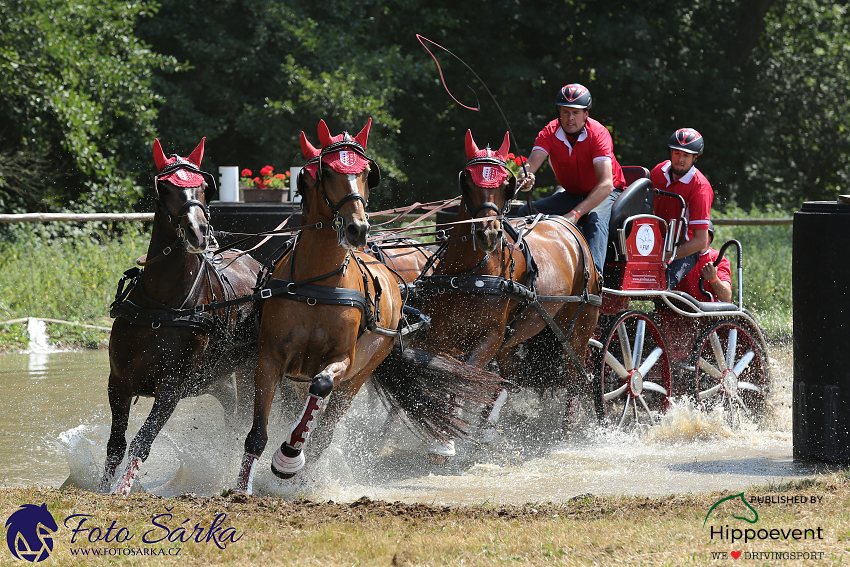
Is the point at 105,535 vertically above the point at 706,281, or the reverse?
the point at 706,281

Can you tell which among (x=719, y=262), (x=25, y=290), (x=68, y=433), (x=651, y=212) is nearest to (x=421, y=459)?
(x=68, y=433)

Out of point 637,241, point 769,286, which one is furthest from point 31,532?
point 769,286

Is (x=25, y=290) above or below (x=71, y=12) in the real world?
below

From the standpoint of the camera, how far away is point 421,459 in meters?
6.05

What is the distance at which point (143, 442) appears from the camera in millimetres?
4508

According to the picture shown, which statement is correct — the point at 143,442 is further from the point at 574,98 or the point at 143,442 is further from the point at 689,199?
the point at 689,199

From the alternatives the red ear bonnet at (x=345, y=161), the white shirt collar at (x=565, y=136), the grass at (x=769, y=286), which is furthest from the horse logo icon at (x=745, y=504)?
the grass at (x=769, y=286)

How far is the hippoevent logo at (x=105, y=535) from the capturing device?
11.7ft

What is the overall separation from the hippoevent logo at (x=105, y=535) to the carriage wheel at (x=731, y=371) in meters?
4.61

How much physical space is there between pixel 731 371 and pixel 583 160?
214cm

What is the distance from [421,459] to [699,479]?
5.71ft

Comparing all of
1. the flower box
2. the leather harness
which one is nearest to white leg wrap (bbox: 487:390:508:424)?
the leather harness

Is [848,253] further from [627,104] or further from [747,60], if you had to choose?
[747,60]

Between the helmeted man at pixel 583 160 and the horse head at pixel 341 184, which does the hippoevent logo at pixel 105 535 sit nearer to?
the horse head at pixel 341 184
